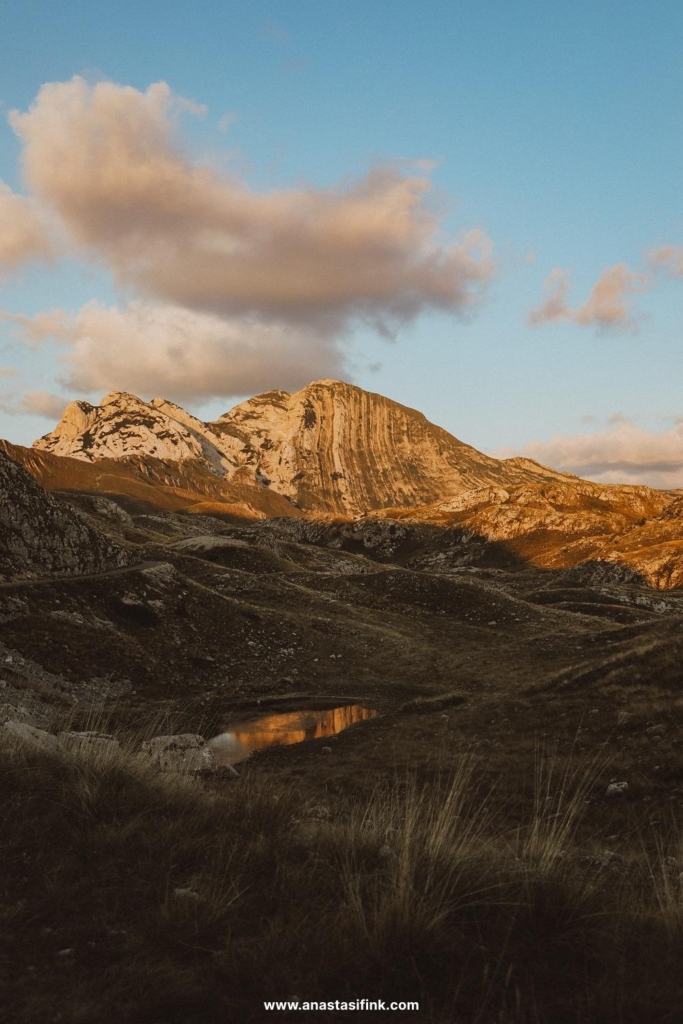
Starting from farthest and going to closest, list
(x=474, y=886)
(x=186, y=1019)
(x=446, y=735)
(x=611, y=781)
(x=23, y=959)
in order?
(x=446, y=735), (x=611, y=781), (x=474, y=886), (x=23, y=959), (x=186, y=1019)

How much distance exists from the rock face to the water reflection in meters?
19.9

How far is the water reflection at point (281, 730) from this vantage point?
2684 cm

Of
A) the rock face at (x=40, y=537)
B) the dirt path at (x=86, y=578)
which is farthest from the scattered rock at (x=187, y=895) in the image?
the rock face at (x=40, y=537)

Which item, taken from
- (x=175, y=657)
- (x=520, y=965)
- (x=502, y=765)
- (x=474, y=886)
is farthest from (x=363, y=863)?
(x=175, y=657)

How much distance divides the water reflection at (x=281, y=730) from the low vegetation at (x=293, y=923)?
19.4 metres

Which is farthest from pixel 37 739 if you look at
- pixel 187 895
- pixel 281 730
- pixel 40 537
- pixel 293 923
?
pixel 40 537

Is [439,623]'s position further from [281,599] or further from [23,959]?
[23,959]

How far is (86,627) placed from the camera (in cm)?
3650

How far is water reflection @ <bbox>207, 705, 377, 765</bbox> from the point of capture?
26.8 m

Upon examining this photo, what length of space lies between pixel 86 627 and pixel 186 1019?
117 ft

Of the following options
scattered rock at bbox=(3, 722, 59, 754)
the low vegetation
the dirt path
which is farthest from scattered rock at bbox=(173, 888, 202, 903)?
the dirt path

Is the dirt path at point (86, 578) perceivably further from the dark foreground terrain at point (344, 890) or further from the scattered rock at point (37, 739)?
the scattered rock at point (37, 739)

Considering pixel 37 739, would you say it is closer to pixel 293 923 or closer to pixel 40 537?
pixel 293 923

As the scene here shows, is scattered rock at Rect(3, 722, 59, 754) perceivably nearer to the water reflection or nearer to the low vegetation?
the low vegetation
